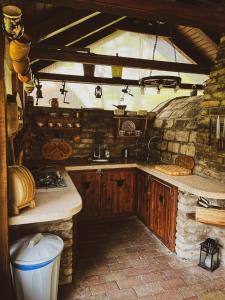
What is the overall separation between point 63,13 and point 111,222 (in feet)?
11.1

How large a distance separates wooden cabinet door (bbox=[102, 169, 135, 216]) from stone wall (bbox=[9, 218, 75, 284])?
1.82 metres

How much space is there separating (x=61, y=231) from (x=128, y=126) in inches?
119

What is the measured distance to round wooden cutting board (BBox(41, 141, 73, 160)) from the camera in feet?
14.0

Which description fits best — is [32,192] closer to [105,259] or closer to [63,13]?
[105,259]

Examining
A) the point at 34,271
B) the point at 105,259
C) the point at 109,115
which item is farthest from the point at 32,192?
the point at 109,115

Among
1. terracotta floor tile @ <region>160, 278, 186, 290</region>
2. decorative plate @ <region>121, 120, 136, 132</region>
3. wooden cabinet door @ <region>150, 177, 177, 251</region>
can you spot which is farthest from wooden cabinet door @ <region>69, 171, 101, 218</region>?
terracotta floor tile @ <region>160, 278, 186, 290</region>

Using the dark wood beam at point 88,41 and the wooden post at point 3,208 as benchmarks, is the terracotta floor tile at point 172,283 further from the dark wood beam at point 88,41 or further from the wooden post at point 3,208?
the dark wood beam at point 88,41

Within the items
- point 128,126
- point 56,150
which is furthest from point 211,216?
point 56,150

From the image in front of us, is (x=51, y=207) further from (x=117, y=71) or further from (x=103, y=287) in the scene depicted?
(x=117, y=71)

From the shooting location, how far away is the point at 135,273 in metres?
2.78

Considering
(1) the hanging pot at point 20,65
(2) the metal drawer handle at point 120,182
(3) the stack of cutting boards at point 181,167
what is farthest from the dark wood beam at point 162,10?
(2) the metal drawer handle at point 120,182

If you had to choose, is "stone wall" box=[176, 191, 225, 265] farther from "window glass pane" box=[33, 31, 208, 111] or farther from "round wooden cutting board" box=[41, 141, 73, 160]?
"window glass pane" box=[33, 31, 208, 111]

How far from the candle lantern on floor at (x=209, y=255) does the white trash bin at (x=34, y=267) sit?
1850 mm

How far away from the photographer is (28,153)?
12.9ft
